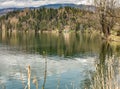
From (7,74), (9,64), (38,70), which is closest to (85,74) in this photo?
(38,70)

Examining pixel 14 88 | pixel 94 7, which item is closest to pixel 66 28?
pixel 94 7

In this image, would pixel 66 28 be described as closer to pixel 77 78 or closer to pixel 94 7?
pixel 94 7

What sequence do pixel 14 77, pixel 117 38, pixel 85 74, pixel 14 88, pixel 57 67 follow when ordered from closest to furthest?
pixel 14 88 → pixel 14 77 → pixel 85 74 → pixel 57 67 → pixel 117 38

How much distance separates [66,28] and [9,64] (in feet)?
532

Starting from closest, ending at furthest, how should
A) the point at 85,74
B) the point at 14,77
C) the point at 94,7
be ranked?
the point at 14,77
the point at 85,74
the point at 94,7

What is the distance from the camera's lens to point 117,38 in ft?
228

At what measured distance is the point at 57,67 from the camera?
110ft

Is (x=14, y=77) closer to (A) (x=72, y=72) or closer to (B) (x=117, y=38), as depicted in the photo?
(A) (x=72, y=72)

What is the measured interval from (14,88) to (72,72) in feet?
28.5

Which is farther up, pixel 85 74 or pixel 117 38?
pixel 85 74

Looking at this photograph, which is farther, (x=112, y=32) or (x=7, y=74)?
(x=112, y=32)

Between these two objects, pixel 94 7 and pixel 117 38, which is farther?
pixel 94 7

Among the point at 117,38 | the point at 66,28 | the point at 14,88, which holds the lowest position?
the point at 66,28

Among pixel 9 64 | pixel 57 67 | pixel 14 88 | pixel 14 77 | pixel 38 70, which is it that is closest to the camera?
pixel 14 88
